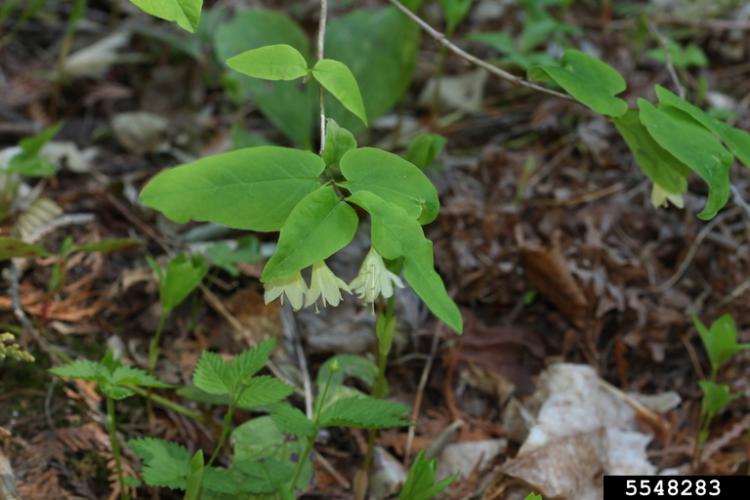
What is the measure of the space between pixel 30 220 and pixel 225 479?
1339 mm

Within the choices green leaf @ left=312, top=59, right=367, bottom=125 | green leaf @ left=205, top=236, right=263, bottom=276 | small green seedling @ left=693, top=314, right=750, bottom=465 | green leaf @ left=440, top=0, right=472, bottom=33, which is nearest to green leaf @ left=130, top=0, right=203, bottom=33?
green leaf @ left=312, top=59, right=367, bottom=125

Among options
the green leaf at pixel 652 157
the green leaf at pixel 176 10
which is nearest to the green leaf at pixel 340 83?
the green leaf at pixel 176 10

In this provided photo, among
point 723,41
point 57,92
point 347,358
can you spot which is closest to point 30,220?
point 57,92

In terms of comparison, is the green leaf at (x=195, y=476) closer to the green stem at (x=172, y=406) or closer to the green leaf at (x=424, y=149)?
the green stem at (x=172, y=406)

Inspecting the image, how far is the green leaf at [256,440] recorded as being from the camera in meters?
1.95

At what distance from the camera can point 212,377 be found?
1.71 m

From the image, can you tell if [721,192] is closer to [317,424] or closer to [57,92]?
[317,424]

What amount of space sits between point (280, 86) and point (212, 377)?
6.30 feet

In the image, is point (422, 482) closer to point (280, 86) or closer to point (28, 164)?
point (28, 164)

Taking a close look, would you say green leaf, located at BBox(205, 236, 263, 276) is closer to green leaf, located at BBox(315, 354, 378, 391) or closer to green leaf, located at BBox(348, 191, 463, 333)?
green leaf, located at BBox(315, 354, 378, 391)

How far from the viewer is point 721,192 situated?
163cm

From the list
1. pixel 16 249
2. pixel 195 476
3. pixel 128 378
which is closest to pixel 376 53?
pixel 16 249

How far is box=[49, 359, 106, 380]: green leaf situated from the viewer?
5.37 feet

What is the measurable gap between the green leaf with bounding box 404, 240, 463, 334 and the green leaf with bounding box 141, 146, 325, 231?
24cm
